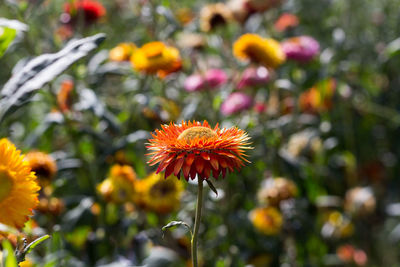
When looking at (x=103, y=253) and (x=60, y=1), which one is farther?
(x=60, y=1)

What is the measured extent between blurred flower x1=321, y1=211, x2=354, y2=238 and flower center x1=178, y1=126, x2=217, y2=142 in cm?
144

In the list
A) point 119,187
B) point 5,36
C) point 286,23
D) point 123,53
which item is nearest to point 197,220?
point 5,36

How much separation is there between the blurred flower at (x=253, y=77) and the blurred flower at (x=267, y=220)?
0.52m

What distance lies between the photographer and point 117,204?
1494mm

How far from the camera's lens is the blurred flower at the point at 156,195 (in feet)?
4.84

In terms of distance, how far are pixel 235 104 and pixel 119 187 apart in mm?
680

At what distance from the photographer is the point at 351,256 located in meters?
2.10

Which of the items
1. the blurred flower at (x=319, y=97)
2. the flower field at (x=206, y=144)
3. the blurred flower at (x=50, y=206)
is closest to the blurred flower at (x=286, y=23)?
the flower field at (x=206, y=144)

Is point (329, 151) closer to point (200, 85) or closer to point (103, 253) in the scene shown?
point (200, 85)

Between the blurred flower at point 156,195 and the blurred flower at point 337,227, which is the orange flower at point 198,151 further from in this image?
the blurred flower at point 337,227

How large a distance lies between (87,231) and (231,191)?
65cm

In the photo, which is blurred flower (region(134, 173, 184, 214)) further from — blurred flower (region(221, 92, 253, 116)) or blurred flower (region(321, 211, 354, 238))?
blurred flower (region(321, 211, 354, 238))

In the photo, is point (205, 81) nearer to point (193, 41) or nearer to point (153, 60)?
point (153, 60)

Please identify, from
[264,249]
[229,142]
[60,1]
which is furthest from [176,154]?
[60,1]
